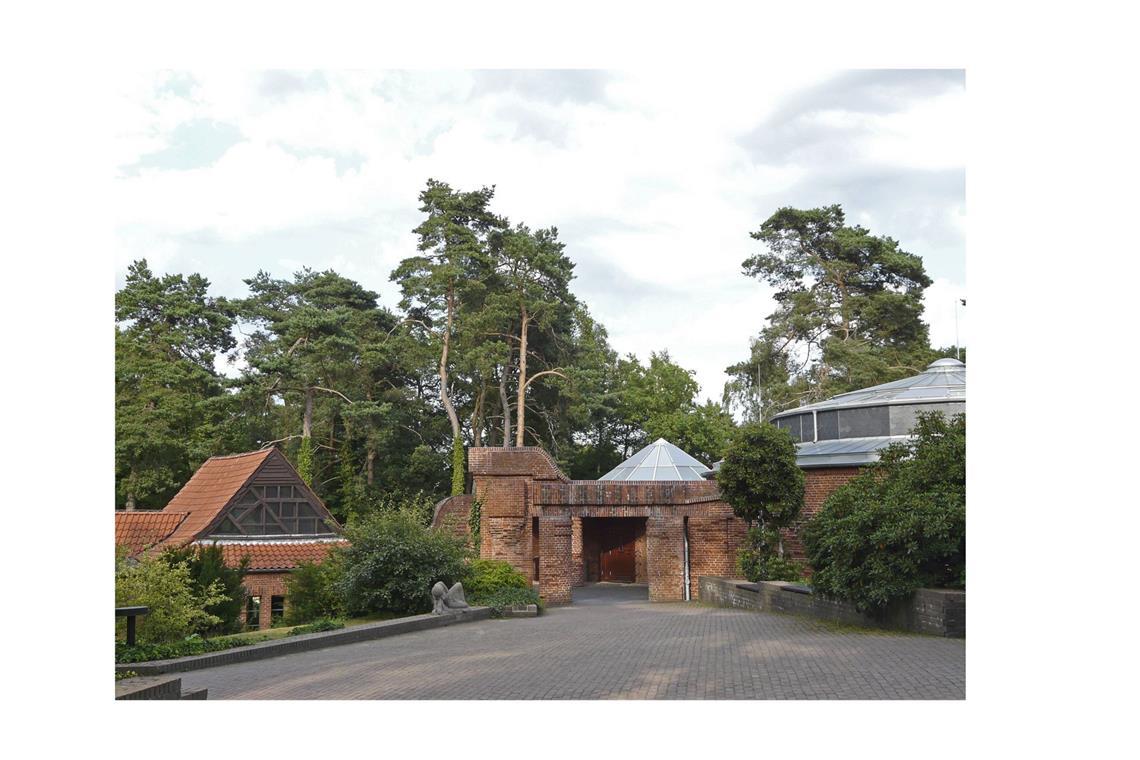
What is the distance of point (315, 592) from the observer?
18.6m

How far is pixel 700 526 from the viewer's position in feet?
73.9

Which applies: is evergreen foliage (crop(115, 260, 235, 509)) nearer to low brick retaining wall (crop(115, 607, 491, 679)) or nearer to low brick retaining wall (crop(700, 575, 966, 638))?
low brick retaining wall (crop(115, 607, 491, 679))

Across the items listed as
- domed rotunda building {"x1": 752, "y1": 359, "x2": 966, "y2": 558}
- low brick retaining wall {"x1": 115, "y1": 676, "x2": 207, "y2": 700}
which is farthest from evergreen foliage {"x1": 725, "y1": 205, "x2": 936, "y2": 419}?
low brick retaining wall {"x1": 115, "y1": 676, "x2": 207, "y2": 700}

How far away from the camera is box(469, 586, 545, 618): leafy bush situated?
18078 mm

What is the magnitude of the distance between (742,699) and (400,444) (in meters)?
36.9

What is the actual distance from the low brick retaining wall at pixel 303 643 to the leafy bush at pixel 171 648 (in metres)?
0.16

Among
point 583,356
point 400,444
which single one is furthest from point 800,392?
point 400,444

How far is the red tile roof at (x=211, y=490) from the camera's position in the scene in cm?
2567

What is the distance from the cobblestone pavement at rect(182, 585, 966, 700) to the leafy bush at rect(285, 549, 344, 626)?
4066mm

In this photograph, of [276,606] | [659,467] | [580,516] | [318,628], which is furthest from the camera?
[659,467]

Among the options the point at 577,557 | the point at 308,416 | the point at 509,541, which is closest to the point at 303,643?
the point at 509,541

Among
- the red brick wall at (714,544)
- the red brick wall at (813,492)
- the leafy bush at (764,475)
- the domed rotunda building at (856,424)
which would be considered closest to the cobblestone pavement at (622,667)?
the leafy bush at (764,475)

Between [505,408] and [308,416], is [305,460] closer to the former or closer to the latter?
[308,416]

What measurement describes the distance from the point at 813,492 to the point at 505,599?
6672 mm
